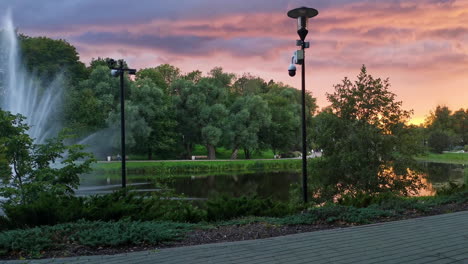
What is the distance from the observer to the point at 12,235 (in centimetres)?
694

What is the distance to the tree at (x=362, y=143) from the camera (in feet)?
54.7

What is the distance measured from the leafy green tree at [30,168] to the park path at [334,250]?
6.82 m

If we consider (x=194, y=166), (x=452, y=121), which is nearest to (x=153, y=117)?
(x=194, y=166)

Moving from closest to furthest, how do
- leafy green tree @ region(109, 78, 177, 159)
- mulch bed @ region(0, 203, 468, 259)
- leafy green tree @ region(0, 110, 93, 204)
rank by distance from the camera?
mulch bed @ region(0, 203, 468, 259)
leafy green tree @ region(0, 110, 93, 204)
leafy green tree @ region(109, 78, 177, 159)

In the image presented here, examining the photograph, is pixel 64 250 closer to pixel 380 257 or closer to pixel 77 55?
pixel 380 257

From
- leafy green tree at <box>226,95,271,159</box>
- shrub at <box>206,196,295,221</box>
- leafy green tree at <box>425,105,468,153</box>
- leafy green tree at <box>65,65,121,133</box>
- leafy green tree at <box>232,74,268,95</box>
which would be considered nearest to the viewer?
shrub at <box>206,196,295,221</box>

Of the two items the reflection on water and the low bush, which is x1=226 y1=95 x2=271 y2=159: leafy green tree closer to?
the reflection on water

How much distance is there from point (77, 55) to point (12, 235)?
67.1m

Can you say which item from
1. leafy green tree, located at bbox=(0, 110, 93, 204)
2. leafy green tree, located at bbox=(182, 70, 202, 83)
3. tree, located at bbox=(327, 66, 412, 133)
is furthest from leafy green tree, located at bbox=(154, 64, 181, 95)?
leafy green tree, located at bbox=(0, 110, 93, 204)

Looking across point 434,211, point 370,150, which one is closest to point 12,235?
point 434,211

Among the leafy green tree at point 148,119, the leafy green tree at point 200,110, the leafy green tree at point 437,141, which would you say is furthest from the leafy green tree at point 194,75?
the leafy green tree at point 437,141

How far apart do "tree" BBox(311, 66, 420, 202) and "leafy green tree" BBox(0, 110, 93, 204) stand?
962cm

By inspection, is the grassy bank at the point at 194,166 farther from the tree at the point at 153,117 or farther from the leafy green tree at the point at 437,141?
the leafy green tree at the point at 437,141

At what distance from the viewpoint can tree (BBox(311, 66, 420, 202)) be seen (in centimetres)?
1667
